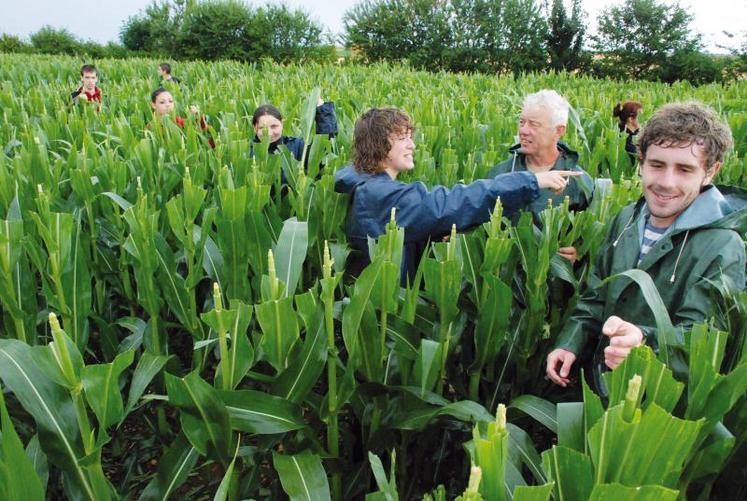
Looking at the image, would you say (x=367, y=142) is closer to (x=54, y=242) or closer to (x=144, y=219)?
(x=144, y=219)

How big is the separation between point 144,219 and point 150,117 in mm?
4577


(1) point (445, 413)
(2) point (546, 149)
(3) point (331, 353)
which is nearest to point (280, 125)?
(2) point (546, 149)

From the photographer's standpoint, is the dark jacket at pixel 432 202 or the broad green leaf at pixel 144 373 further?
the dark jacket at pixel 432 202

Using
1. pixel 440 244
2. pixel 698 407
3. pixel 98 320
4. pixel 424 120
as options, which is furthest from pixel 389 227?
pixel 424 120

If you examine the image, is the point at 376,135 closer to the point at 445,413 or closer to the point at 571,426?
the point at 445,413

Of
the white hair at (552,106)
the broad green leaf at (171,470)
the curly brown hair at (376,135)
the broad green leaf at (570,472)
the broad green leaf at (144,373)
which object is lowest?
the broad green leaf at (171,470)

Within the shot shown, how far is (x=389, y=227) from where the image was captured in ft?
5.76

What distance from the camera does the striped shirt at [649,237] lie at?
1.76 metres

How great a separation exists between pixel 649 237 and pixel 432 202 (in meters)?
0.77

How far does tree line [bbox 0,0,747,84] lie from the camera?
91.0 ft

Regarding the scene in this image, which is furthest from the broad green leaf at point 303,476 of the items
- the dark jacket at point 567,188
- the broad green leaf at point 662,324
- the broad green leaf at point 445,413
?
the dark jacket at point 567,188

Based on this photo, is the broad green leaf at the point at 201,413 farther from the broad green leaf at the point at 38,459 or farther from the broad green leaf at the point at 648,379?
the broad green leaf at the point at 648,379

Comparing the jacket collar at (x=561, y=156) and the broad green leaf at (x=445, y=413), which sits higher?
the jacket collar at (x=561, y=156)

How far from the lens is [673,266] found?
1.66 metres
